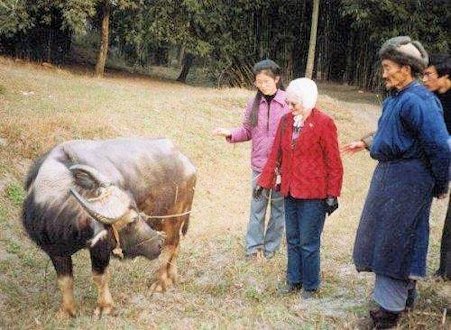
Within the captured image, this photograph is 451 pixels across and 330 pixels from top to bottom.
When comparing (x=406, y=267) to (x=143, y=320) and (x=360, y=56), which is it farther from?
(x=360, y=56)

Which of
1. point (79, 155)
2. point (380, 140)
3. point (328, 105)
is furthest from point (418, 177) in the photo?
point (328, 105)

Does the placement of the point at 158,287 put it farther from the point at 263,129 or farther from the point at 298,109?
the point at 298,109

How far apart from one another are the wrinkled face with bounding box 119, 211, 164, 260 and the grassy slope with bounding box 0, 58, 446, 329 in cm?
53

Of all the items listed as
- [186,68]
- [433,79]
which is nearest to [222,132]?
[433,79]

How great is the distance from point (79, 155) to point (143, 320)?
55.7 inches

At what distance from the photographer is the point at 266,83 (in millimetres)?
5637

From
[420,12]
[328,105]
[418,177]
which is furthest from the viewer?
[420,12]

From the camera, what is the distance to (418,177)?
3.67 m

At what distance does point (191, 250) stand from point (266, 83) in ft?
7.05

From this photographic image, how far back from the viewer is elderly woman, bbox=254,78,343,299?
454 cm

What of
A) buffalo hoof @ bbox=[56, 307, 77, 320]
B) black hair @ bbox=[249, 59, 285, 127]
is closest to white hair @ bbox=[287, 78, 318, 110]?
black hair @ bbox=[249, 59, 285, 127]

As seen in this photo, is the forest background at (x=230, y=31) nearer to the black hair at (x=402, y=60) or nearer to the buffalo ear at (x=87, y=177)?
the buffalo ear at (x=87, y=177)

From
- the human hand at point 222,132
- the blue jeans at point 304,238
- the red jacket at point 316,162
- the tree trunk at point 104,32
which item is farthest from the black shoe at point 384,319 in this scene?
the tree trunk at point 104,32

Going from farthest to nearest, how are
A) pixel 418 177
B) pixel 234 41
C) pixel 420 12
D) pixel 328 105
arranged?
pixel 234 41, pixel 420 12, pixel 328 105, pixel 418 177
